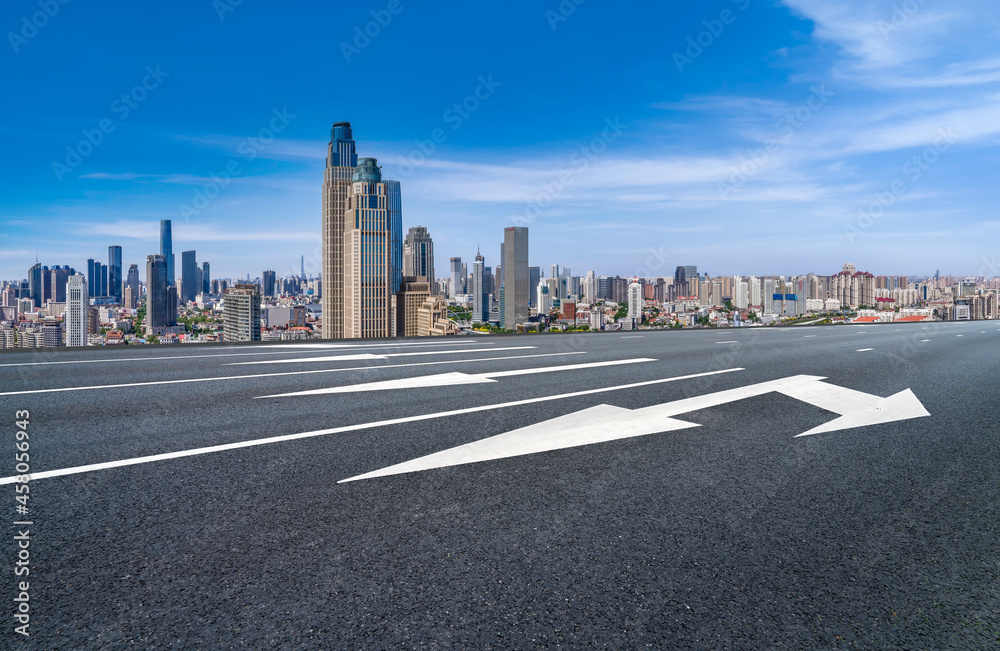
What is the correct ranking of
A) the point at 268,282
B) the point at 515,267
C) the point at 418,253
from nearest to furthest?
the point at 515,267 → the point at 418,253 → the point at 268,282

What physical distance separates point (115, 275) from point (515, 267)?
6771cm

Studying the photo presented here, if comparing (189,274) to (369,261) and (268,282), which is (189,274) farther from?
(268,282)

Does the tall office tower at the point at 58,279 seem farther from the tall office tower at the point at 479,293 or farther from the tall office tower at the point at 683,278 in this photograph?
the tall office tower at the point at 683,278

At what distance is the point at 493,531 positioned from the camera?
2.60m

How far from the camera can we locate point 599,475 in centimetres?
345

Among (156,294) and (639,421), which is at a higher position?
(156,294)

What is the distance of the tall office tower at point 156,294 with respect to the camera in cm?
4847

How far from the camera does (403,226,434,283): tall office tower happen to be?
154 metres

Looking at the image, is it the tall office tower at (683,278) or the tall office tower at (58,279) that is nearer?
the tall office tower at (58,279)

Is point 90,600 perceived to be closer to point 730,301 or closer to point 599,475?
point 599,475

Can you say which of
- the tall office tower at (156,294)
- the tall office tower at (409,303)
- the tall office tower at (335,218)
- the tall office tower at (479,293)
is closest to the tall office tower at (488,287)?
the tall office tower at (479,293)

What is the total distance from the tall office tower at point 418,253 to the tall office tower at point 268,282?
41406 mm

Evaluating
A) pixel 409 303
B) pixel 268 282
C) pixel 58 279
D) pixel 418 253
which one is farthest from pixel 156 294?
pixel 268 282

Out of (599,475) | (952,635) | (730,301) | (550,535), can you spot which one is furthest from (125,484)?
(730,301)
